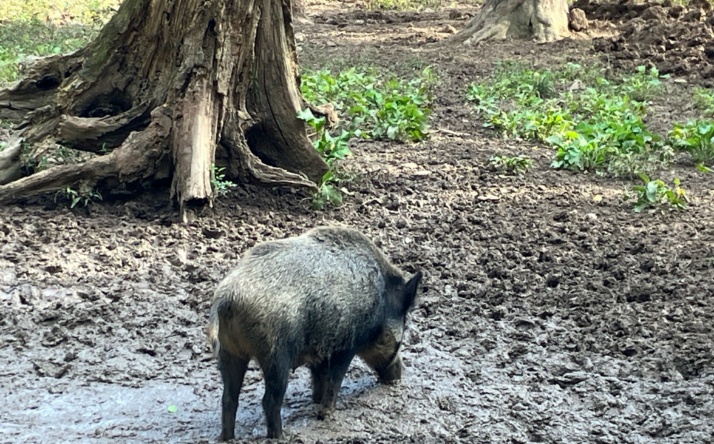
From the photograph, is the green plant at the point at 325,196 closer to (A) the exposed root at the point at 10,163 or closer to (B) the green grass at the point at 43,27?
(A) the exposed root at the point at 10,163

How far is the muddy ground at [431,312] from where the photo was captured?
440 cm

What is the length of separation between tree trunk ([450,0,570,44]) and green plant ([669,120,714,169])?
538 centimetres

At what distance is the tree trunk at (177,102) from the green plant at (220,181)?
0.19ft

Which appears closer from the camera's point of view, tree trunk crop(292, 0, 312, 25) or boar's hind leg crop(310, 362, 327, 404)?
boar's hind leg crop(310, 362, 327, 404)

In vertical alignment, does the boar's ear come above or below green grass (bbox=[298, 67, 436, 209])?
above

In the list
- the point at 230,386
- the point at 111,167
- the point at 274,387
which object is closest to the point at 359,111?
the point at 111,167

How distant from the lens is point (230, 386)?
407cm

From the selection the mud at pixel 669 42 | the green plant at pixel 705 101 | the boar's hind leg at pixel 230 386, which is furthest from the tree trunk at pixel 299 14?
the boar's hind leg at pixel 230 386

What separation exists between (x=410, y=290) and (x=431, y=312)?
968mm

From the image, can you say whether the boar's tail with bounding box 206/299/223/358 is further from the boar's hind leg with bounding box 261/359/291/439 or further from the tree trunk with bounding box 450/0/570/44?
the tree trunk with bounding box 450/0/570/44

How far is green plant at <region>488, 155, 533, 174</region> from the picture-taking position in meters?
7.75

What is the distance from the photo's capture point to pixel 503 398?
459cm

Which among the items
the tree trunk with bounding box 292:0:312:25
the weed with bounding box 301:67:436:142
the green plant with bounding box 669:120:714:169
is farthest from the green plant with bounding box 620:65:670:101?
the tree trunk with bounding box 292:0:312:25

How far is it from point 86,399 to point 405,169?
3862 mm
